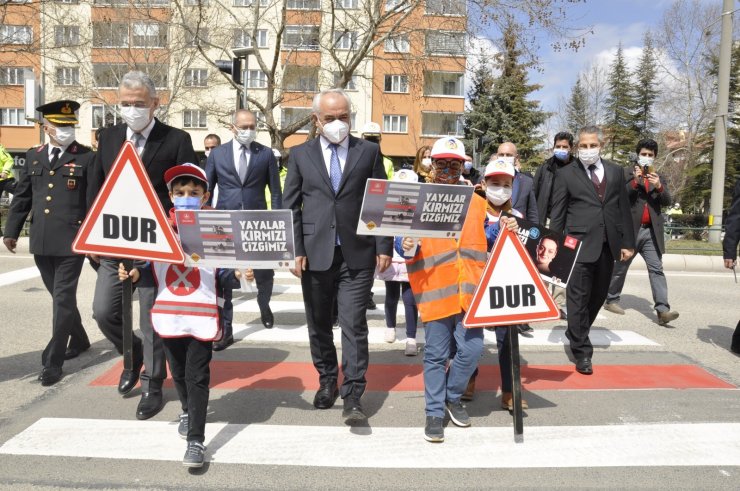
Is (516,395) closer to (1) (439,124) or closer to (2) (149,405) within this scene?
(2) (149,405)

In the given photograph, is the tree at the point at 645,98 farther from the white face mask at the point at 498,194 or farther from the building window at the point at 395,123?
the white face mask at the point at 498,194

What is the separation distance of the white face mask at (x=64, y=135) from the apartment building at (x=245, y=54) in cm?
906

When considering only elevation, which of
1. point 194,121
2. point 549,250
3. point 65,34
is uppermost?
point 194,121

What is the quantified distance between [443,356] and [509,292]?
60 cm

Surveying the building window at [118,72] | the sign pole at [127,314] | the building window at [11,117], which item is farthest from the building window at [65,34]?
the building window at [11,117]

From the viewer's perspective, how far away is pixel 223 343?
242 inches

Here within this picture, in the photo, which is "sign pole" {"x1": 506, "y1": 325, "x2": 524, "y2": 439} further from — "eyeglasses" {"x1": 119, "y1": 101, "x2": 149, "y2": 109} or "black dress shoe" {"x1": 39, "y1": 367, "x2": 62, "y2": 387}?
"black dress shoe" {"x1": 39, "y1": 367, "x2": 62, "y2": 387}

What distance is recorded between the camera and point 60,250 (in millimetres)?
4871

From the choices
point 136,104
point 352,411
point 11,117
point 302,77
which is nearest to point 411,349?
point 352,411

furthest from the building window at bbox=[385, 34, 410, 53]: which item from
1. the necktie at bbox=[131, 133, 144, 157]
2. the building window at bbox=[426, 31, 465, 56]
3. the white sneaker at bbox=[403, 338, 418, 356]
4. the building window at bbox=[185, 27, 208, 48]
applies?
the necktie at bbox=[131, 133, 144, 157]

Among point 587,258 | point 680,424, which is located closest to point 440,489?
point 680,424

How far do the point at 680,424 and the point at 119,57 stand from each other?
3008cm

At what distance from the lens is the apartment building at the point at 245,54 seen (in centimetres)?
1750

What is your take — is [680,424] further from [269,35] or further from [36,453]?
[269,35]
